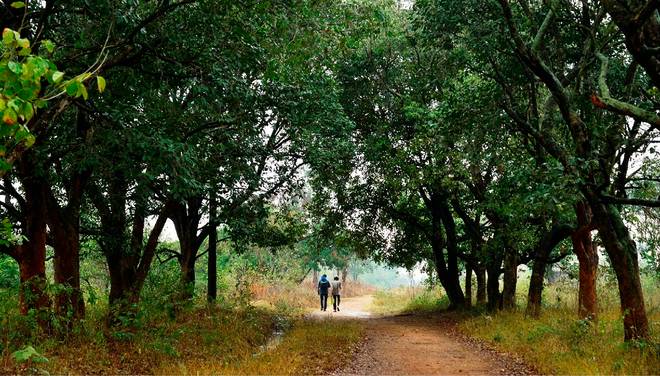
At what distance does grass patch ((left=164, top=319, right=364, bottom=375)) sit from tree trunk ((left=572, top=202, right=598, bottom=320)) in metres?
5.51

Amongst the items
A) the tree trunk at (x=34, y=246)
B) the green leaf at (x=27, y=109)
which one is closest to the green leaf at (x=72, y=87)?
the green leaf at (x=27, y=109)

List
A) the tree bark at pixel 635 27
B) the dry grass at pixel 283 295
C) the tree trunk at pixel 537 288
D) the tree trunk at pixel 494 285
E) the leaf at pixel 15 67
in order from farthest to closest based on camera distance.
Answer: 1. the dry grass at pixel 283 295
2. the tree trunk at pixel 494 285
3. the tree trunk at pixel 537 288
4. the tree bark at pixel 635 27
5. the leaf at pixel 15 67

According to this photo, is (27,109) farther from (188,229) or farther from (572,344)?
(188,229)

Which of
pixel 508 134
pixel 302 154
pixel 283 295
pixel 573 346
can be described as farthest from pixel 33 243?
pixel 283 295

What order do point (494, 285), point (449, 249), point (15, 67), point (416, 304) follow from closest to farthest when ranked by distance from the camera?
point (15, 67)
point (494, 285)
point (449, 249)
point (416, 304)

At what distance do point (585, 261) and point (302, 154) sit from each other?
8.96 m

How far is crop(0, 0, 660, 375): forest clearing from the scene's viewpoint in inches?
307

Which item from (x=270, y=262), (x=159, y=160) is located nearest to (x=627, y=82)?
(x=159, y=160)

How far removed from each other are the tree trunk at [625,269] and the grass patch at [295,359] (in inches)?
203

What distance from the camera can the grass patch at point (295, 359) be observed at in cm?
808

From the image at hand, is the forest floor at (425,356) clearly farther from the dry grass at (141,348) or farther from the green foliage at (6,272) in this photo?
the green foliage at (6,272)

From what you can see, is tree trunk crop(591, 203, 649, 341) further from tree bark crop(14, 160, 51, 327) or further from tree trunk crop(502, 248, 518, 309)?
tree bark crop(14, 160, 51, 327)

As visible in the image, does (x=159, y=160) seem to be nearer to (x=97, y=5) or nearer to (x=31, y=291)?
(x=97, y=5)

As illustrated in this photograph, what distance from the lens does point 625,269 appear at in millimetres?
8789
